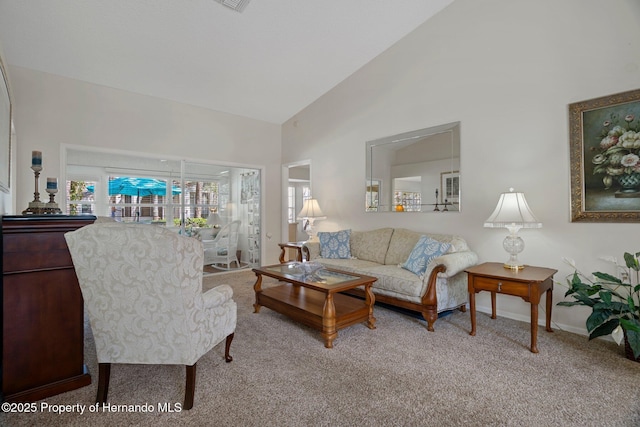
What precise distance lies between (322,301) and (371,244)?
1483 millimetres

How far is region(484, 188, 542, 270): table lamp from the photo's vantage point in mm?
2826

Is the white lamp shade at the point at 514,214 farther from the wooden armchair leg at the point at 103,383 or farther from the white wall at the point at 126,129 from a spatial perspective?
the white wall at the point at 126,129

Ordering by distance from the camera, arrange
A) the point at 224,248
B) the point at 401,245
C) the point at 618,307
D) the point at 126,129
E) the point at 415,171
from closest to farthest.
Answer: the point at 618,307
the point at 401,245
the point at 415,171
the point at 126,129
the point at 224,248

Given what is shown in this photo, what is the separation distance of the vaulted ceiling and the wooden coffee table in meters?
2.81

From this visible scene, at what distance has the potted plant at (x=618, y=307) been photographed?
219cm

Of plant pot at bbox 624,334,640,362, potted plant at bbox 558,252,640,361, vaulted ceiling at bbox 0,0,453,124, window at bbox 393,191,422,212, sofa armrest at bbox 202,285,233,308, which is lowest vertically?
plant pot at bbox 624,334,640,362

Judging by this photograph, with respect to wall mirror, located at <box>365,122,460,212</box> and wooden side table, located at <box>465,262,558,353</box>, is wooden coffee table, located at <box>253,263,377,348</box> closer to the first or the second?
wooden side table, located at <box>465,262,558,353</box>

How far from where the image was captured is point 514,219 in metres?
2.84

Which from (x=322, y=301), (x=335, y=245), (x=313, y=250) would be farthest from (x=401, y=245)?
(x=322, y=301)

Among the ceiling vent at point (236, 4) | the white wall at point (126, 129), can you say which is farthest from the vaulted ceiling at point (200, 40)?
the white wall at point (126, 129)

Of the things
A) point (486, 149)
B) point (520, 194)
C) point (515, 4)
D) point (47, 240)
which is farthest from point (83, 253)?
point (515, 4)

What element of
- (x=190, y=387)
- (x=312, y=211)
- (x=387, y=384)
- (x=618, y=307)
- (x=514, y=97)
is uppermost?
(x=514, y=97)

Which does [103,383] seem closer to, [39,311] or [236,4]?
[39,311]

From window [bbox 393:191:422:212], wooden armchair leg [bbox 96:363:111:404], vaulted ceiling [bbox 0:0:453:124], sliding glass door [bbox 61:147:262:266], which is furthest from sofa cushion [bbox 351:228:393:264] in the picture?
wooden armchair leg [bbox 96:363:111:404]
